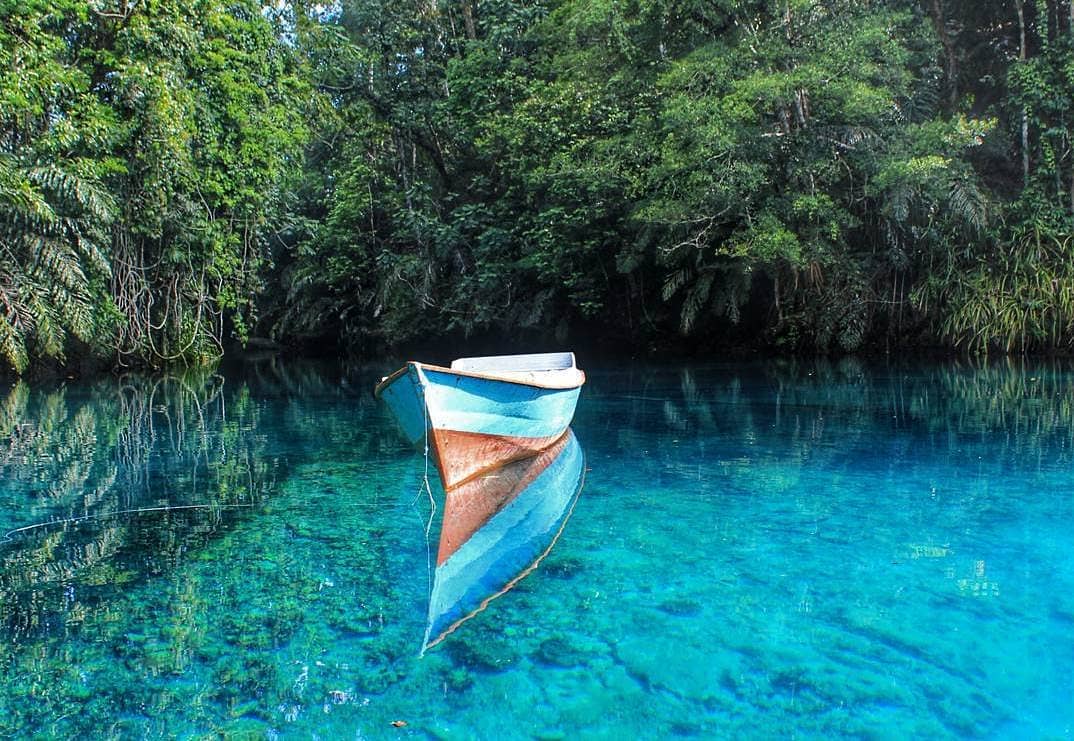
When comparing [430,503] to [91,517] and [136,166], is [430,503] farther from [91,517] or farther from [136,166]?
[136,166]

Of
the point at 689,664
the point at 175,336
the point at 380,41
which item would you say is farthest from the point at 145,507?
the point at 380,41

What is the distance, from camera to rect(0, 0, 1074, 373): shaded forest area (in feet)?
47.4

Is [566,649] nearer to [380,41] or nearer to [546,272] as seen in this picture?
[546,272]

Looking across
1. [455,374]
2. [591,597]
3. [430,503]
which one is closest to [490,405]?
[455,374]

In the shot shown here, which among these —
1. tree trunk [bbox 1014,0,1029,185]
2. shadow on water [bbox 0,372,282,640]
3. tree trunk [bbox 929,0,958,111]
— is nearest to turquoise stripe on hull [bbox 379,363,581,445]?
shadow on water [bbox 0,372,282,640]

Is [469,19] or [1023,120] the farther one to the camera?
[469,19]

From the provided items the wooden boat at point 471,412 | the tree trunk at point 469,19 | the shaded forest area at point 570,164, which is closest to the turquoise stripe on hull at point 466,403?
the wooden boat at point 471,412

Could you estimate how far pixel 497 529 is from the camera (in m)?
5.64

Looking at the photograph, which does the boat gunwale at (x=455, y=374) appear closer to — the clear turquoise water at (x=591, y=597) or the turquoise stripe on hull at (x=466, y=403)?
the turquoise stripe on hull at (x=466, y=403)

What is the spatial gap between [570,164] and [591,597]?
1399cm

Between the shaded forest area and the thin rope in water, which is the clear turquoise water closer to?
the thin rope in water

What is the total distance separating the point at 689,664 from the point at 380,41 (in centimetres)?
2051

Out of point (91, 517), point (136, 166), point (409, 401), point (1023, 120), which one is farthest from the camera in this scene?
point (1023, 120)

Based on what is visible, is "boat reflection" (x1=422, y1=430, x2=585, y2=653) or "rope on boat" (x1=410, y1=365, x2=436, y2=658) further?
"rope on boat" (x1=410, y1=365, x2=436, y2=658)
